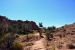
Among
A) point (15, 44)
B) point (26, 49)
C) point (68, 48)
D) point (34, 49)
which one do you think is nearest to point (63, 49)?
point (68, 48)

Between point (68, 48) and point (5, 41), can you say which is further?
point (5, 41)

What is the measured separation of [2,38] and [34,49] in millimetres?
5600

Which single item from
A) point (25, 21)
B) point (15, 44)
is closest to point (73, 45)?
point (15, 44)

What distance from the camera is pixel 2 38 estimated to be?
25.7 metres

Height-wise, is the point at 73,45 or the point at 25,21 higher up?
the point at 25,21

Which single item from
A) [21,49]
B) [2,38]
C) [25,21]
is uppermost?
[25,21]

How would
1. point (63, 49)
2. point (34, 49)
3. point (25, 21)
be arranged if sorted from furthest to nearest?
point (25, 21), point (34, 49), point (63, 49)

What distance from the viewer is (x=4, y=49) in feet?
81.5

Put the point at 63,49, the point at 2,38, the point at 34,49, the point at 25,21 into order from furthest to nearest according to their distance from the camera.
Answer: the point at 25,21
the point at 2,38
the point at 34,49
the point at 63,49

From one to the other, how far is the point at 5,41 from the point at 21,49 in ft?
9.35

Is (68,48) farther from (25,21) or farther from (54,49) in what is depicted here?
(25,21)

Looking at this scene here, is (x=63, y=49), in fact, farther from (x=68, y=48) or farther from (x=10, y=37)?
(x=10, y=37)

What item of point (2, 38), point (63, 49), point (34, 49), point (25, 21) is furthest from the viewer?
point (25, 21)

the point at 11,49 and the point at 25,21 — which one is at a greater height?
the point at 25,21
